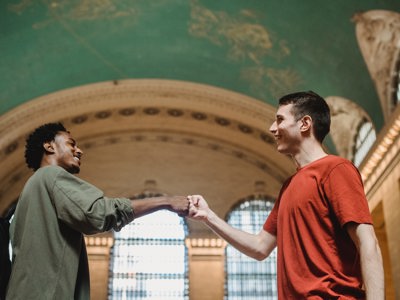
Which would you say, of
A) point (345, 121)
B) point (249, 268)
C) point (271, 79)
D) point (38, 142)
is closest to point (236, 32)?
point (271, 79)

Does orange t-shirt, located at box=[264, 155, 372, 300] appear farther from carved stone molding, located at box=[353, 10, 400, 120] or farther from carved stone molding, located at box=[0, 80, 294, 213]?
carved stone molding, located at box=[0, 80, 294, 213]

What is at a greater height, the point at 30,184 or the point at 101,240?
the point at 101,240

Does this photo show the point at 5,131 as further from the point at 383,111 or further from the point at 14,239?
the point at 14,239

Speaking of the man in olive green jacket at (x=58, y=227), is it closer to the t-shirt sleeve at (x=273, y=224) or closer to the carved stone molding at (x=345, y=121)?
the t-shirt sleeve at (x=273, y=224)

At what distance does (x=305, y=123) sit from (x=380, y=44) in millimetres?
10124

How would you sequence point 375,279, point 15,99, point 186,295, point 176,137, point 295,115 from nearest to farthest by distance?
point 375,279, point 295,115, point 15,99, point 186,295, point 176,137

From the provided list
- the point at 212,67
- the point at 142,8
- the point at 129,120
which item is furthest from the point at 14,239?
the point at 129,120

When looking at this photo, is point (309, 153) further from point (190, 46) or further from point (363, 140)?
point (363, 140)

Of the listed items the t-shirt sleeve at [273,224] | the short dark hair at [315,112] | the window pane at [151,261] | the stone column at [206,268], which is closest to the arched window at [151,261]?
the window pane at [151,261]

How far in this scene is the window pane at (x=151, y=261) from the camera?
17828 millimetres

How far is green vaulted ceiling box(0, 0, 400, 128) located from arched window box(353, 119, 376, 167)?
51 centimetres

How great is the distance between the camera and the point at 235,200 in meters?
18.8

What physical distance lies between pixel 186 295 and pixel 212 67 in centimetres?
674

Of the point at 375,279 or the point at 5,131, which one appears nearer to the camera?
the point at 375,279
